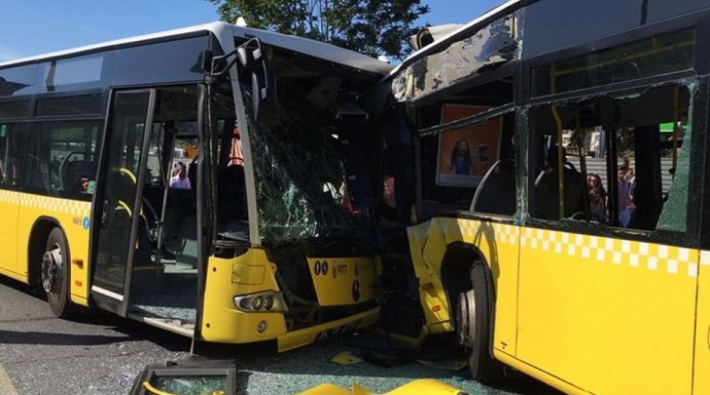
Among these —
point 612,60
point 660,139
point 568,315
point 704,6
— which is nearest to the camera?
point 704,6

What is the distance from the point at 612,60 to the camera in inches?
136

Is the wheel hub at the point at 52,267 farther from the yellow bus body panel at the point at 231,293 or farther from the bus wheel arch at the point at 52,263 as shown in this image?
the yellow bus body panel at the point at 231,293

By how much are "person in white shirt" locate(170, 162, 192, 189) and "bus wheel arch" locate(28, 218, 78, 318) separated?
59.4 inches

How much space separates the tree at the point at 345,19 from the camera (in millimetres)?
14305

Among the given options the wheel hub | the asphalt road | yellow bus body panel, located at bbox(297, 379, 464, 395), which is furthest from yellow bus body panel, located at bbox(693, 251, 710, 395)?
the wheel hub

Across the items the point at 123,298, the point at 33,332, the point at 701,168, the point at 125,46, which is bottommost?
the point at 33,332

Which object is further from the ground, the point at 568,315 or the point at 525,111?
the point at 525,111

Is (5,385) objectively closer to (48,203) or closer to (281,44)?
(48,203)

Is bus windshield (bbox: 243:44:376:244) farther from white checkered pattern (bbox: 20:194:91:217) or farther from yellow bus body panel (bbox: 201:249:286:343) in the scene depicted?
white checkered pattern (bbox: 20:194:91:217)

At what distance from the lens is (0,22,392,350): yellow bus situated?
16.7 ft

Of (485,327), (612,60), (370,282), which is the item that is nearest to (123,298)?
(370,282)

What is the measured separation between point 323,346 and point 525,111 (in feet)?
9.72

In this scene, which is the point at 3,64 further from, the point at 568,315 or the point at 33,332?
the point at 568,315

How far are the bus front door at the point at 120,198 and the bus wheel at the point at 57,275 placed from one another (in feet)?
2.27
